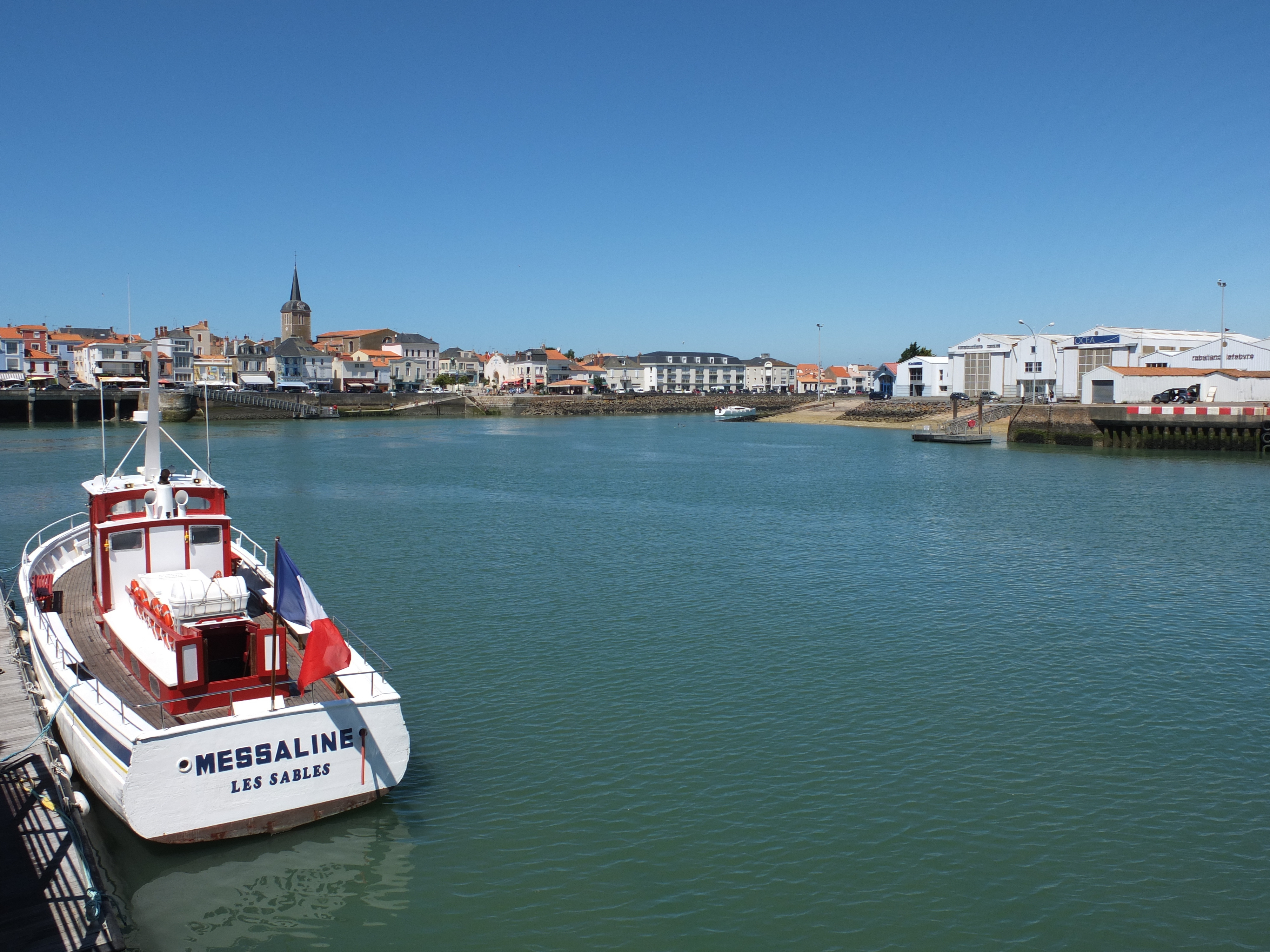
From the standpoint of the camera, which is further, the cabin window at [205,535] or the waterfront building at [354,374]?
the waterfront building at [354,374]

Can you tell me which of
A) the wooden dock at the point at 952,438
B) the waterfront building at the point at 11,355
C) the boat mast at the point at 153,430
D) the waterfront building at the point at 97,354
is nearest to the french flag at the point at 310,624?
the boat mast at the point at 153,430

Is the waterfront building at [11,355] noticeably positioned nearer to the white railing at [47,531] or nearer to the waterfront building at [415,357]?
the waterfront building at [415,357]

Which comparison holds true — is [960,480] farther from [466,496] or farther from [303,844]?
[303,844]

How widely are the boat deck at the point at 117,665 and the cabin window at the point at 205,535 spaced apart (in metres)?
1.55

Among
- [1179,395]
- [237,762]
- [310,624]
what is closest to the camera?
[237,762]

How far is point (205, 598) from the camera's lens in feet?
42.7

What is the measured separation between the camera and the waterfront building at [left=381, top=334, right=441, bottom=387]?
168625 mm

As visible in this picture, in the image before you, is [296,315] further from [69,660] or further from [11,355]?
[69,660]

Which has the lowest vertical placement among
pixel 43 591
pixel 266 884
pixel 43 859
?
pixel 266 884

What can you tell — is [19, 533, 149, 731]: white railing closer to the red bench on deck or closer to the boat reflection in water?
the red bench on deck

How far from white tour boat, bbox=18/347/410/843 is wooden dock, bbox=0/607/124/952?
1.67 ft

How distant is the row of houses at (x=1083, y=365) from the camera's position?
266 ft

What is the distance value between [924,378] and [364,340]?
107 metres

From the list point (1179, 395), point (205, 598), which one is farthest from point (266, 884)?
point (1179, 395)
